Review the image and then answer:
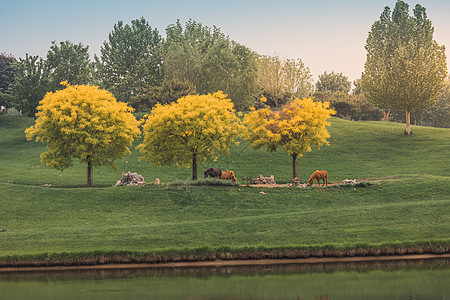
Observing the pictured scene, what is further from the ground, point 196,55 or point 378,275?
point 196,55

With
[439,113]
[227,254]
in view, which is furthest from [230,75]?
[227,254]

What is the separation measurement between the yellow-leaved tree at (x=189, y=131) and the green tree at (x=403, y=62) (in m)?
35.0

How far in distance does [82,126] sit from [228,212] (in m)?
16.0

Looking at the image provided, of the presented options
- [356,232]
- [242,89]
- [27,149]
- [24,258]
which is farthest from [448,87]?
[24,258]

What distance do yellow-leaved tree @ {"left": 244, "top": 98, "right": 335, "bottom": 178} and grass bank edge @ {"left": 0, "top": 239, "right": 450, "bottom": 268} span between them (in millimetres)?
25094

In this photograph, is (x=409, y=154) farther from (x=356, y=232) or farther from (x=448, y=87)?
(x=448, y=87)

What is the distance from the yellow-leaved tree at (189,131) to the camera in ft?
164

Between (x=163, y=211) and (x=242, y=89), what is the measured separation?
5915cm

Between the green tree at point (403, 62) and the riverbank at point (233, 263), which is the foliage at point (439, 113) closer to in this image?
the green tree at point (403, 62)

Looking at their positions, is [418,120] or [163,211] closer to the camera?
[163,211]

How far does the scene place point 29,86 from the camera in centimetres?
10012

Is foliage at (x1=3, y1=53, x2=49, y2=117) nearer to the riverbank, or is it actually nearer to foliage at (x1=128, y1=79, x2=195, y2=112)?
foliage at (x1=128, y1=79, x2=195, y2=112)

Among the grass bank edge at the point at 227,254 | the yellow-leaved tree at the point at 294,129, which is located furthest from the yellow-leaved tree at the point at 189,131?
the grass bank edge at the point at 227,254

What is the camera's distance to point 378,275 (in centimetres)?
2484
